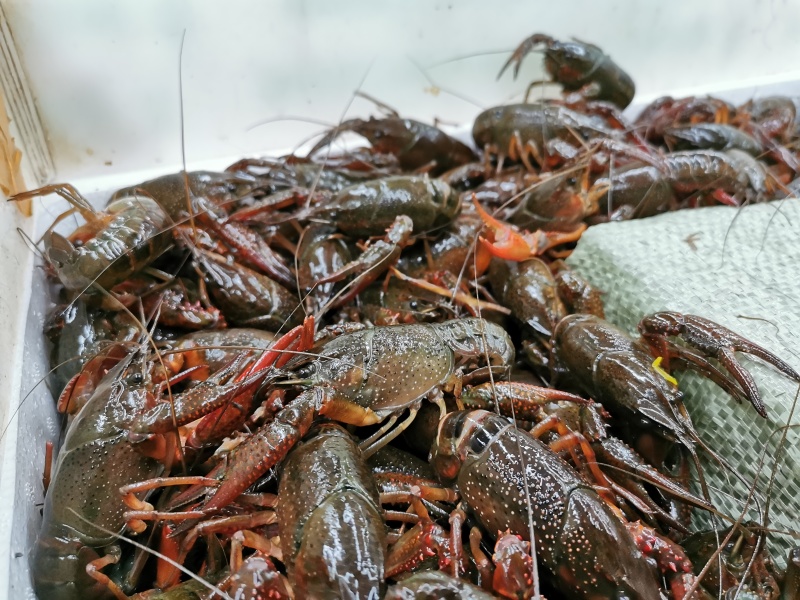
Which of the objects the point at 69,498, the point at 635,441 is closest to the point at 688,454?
the point at 635,441

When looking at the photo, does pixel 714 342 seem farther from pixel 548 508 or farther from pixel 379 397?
pixel 379 397

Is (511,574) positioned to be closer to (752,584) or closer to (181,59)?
(752,584)

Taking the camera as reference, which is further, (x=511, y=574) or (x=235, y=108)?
(x=235, y=108)

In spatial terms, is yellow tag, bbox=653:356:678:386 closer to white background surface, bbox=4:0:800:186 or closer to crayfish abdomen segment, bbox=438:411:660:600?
crayfish abdomen segment, bbox=438:411:660:600

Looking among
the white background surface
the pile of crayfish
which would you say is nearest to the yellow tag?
the pile of crayfish

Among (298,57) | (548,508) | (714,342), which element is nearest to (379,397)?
(548,508)
